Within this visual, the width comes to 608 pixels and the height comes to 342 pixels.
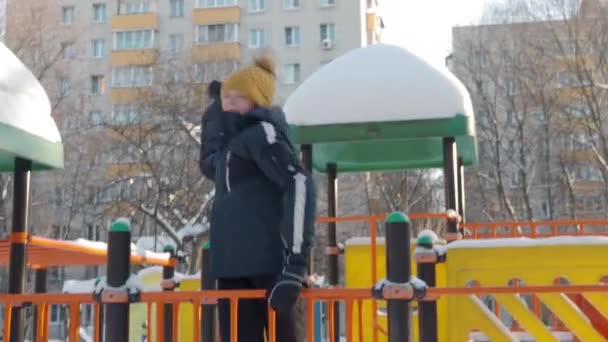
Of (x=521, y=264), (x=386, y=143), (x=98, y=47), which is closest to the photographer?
(x=521, y=264)

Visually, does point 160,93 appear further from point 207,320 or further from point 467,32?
point 207,320

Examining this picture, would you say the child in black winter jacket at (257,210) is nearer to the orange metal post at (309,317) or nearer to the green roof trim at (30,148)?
the orange metal post at (309,317)

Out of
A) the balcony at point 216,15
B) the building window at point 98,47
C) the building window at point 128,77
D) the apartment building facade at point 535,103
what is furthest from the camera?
the building window at point 98,47

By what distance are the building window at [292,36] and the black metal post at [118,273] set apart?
31826 millimetres

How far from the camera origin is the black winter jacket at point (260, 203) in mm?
3115

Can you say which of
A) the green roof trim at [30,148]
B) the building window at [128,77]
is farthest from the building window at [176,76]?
the green roof trim at [30,148]

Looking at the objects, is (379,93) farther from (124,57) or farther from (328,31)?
(124,57)

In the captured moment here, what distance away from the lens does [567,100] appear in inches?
988

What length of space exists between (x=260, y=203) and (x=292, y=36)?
32.2m

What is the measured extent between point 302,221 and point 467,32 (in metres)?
25.2

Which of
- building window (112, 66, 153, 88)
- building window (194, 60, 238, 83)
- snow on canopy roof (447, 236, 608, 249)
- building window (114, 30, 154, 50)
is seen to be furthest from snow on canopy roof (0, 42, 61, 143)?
building window (114, 30, 154, 50)

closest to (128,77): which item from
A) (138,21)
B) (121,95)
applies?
(121,95)

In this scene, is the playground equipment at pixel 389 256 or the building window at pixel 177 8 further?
the building window at pixel 177 8

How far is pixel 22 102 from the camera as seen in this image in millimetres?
4770
